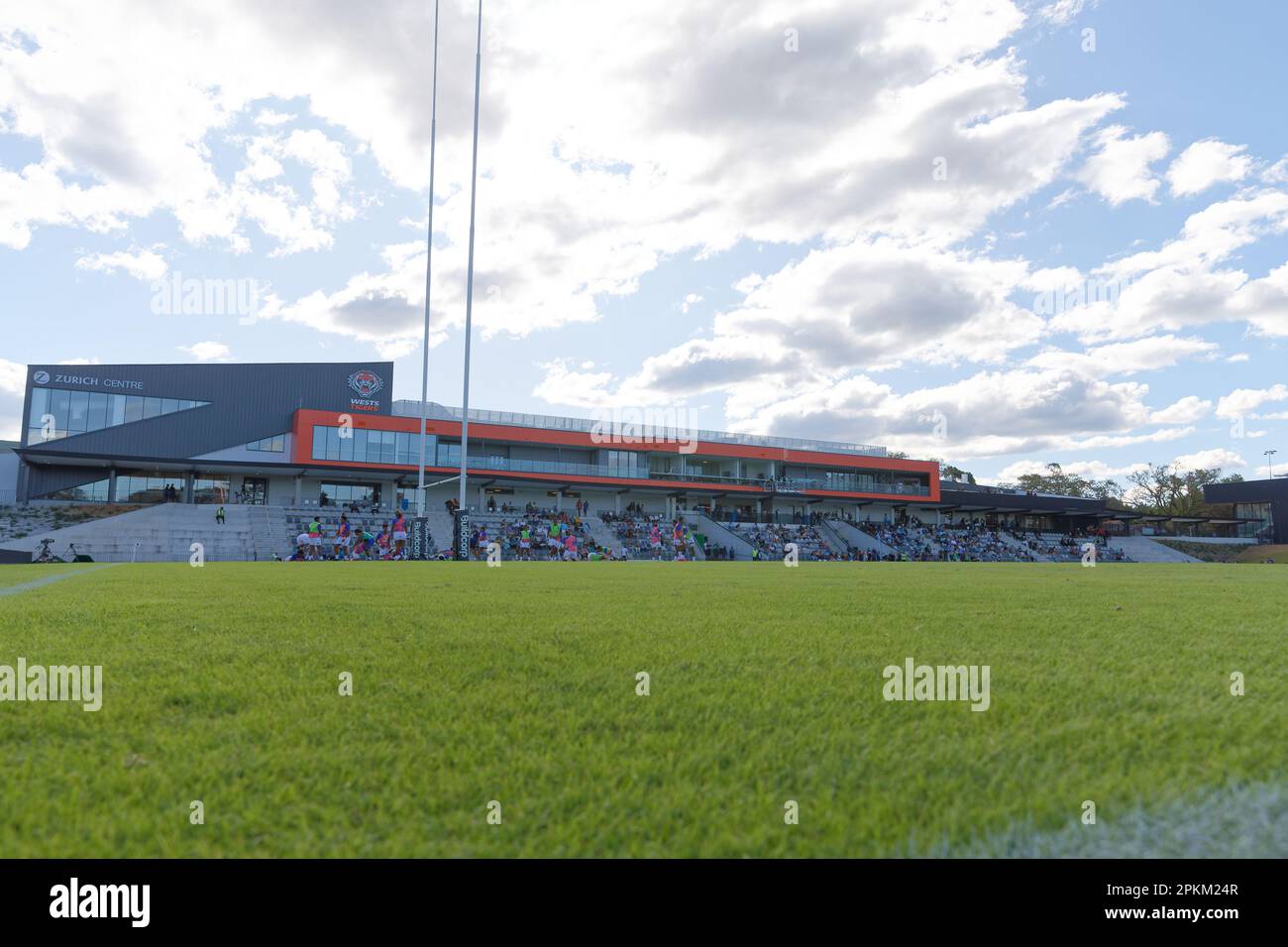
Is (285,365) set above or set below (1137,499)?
above

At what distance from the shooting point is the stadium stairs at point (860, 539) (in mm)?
59241

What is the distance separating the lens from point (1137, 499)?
108438 mm

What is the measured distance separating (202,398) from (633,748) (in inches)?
2278

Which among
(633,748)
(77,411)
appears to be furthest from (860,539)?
(633,748)

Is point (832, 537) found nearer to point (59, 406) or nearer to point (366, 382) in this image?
point (366, 382)

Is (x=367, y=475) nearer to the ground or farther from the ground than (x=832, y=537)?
farther from the ground

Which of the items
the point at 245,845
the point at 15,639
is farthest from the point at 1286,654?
the point at 15,639

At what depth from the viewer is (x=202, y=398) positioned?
169ft

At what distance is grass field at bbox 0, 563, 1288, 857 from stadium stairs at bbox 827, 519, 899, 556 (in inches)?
2195

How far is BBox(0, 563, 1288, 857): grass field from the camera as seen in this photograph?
216 centimetres

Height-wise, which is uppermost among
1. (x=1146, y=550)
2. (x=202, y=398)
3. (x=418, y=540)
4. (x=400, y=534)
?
(x=202, y=398)

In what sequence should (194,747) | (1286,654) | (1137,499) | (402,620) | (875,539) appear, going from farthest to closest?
(1137,499) < (875,539) < (402,620) < (1286,654) < (194,747)
